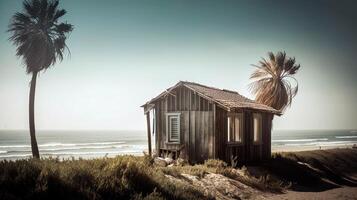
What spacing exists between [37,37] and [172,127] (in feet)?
37.1

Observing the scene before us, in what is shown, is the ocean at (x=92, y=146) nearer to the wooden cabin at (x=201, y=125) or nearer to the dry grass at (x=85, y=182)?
the dry grass at (x=85, y=182)

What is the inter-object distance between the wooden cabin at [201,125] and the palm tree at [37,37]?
830cm

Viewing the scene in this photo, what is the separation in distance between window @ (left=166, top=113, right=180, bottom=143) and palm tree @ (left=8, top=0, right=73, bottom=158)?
30.3 ft

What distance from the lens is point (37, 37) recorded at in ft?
75.3

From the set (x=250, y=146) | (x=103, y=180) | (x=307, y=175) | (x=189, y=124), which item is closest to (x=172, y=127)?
(x=189, y=124)

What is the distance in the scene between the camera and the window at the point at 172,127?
747 inches

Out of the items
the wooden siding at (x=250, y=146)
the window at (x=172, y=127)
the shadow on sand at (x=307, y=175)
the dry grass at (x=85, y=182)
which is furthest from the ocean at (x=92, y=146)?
the shadow on sand at (x=307, y=175)

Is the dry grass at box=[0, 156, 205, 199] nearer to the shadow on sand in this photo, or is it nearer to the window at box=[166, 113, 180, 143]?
the window at box=[166, 113, 180, 143]

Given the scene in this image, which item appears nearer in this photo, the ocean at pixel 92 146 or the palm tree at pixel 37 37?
the palm tree at pixel 37 37

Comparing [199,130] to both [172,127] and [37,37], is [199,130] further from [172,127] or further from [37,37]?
[37,37]

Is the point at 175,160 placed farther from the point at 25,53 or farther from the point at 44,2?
the point at 44,2

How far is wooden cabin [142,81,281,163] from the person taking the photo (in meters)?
17.6

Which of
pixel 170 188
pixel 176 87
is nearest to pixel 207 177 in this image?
pixel 170 188

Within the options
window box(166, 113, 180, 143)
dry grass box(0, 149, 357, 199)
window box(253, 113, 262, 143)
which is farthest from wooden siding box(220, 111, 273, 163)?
window box(166, 113, 180, 143)
